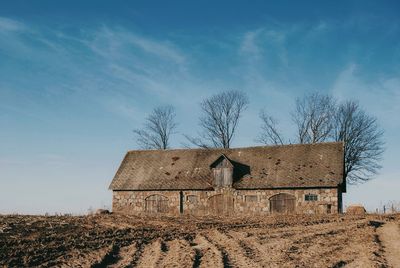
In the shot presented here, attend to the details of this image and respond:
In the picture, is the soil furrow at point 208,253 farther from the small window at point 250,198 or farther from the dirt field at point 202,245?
the small window at point 250,198

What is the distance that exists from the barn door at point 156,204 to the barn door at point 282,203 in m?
8.56

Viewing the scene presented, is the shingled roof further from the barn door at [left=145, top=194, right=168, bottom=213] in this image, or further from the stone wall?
the barn door at [left=145, top=194, right=168, bottom=213]

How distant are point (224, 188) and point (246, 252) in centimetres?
2140

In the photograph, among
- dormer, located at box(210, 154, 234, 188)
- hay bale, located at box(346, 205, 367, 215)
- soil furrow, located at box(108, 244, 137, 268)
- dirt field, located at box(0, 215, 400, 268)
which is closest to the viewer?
soil furrow, located at box(108, 244, 137, 268)

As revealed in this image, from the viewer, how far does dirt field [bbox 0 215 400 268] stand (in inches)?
488

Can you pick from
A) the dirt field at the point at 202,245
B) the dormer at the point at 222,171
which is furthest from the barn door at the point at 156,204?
the dirt field at the point at 202,245

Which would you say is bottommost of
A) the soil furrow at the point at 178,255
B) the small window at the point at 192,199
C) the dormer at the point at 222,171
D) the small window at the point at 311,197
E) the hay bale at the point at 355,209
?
the soil furrow at the point at 178,255

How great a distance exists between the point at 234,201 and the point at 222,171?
8.38 ft

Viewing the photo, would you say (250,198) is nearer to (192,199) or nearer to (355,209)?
(192,199)

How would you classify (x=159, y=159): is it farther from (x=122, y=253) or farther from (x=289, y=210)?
(x=122, y=253)

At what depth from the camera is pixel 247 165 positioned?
119 feet

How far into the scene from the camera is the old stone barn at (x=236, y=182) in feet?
107

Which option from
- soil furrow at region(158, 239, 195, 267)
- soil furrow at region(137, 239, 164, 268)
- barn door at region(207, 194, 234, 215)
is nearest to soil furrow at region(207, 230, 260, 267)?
soil furrow at region(158, 239, 195, 267)

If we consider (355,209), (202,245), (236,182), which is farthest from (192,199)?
(202,245)
